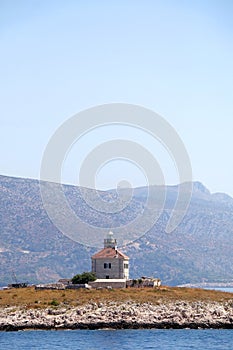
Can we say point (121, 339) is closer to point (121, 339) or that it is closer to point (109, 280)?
point (121, 339)

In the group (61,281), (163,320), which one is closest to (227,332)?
(163,320)

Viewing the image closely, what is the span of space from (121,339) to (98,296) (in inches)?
802

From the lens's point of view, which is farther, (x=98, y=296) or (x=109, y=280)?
(x=109, y=280)

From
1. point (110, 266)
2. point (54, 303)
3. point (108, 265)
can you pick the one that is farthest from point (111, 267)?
point (54, 303)

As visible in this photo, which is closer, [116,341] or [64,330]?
[116,341]

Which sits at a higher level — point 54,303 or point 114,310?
point 54,303

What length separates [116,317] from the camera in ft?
302

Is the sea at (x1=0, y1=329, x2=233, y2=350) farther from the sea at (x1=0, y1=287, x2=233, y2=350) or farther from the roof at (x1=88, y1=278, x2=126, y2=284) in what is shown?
the roof at (x1=88, y1=278, x2=126, y2=284)

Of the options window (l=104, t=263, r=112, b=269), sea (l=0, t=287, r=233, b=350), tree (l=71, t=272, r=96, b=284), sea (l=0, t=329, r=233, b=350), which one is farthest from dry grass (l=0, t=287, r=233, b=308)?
sea (l=0, t=329, r=233, b=350)

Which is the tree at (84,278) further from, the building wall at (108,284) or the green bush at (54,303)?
the green bush at (54,303)

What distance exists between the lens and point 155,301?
329 feet

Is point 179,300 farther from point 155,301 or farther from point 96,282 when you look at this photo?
point 96,282

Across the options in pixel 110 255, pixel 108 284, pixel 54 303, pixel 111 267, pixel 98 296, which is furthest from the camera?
pixel 110 255

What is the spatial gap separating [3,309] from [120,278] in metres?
25.9
